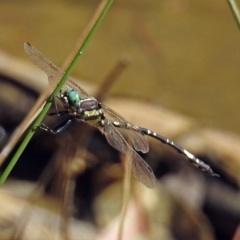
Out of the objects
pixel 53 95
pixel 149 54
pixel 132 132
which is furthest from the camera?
pixel 149 54

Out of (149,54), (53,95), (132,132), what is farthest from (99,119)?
(149,54)

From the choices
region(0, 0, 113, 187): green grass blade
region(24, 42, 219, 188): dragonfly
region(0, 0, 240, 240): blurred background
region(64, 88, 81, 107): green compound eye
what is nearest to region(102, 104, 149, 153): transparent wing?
region(24, 42, 219, 188): dragonfly

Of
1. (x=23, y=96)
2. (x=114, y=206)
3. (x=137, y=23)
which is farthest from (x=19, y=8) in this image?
(x=114, y=206)

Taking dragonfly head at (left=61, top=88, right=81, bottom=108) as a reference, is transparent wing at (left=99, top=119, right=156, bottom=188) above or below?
below

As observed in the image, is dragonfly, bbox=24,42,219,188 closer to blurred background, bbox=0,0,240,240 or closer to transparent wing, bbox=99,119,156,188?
transparent wing, bbox=99,119,156,188

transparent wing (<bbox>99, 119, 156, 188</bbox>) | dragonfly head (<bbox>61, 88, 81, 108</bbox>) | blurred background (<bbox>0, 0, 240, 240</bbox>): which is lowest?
transparent wing (<bbox>99, 119, 156, 188</bbox>)

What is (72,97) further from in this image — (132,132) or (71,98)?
(132,132)

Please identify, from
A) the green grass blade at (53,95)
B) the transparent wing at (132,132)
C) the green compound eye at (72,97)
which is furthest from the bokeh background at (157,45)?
the green grass blade at (53,95)
